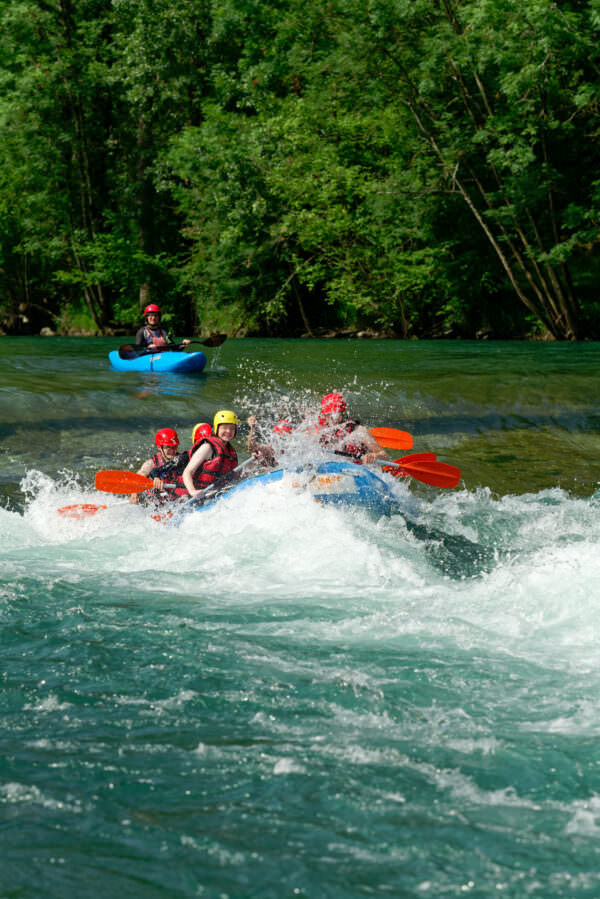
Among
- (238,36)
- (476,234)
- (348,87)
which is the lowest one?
(476,234)

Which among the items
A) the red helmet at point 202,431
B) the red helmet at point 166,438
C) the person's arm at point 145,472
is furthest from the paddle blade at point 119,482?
the red helmet at point 202,431

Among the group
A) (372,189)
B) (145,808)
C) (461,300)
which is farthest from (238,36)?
(145,808)

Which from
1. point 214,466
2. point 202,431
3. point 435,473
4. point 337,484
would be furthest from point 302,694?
point 202,431

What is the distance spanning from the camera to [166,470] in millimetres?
8195

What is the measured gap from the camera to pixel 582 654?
4395 mm

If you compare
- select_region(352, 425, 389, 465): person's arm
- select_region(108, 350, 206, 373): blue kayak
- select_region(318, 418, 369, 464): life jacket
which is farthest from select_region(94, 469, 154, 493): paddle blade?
select_region(108, 350, 206, 373): blue kayak

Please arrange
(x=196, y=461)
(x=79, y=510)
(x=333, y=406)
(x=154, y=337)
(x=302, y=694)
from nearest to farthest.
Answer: (x=302, y=694) → (x=79, y=510) → (x=196, y=461) → (x=333, y=406) → (x=154, y=337)

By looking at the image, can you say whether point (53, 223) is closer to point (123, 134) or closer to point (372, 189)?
point (123, 134)

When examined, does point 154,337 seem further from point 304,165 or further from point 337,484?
point 304,165

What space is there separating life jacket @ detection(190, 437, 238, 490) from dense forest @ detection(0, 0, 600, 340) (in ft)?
44.3

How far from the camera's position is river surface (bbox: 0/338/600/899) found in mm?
2713

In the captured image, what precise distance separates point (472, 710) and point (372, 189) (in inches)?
792

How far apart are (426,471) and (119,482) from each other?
2745 mm

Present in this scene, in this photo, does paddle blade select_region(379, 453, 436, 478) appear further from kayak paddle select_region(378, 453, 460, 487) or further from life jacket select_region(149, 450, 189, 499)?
life jacket select_region(149, 450, 189, 499)
